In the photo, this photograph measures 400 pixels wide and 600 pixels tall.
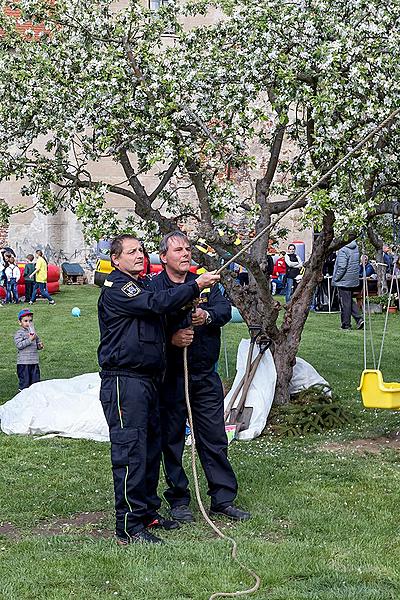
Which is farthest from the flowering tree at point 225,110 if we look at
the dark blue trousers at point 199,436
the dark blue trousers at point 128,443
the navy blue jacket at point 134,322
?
the dark blue trousers at point 128,443

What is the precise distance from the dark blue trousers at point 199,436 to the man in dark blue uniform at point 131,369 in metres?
0.48

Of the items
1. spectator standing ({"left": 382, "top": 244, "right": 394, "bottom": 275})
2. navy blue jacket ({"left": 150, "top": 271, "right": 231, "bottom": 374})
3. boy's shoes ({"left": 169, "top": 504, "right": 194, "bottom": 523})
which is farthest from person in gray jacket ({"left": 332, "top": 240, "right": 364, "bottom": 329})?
boy's shoes ({"left": 169, "top": 504, "right": 194, "bottom": 523})

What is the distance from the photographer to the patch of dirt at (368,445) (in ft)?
29.3

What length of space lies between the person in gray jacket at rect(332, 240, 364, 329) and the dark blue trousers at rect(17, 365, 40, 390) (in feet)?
25.2

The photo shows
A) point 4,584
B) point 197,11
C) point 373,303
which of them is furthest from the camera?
point 373,303

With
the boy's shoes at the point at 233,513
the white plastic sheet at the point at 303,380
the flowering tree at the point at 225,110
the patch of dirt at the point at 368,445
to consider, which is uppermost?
the flowering tree at the point at 225,110

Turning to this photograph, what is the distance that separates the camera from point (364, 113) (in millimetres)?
9258

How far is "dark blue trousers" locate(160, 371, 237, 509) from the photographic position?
6.87 m

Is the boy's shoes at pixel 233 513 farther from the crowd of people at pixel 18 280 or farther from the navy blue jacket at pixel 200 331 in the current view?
the crowd of people at pixel 18 280

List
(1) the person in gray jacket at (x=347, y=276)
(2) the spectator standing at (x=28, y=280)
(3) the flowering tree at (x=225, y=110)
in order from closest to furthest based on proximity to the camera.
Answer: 1. (3) the flowering tree at (x=225, y=110)
2. (1) the person in gray jacket at (x=347, y=276)
3. (2) the spectator standing at (x=28, y=280)

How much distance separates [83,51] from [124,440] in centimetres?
519

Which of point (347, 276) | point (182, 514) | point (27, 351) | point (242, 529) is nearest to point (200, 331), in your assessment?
point (182, 514)

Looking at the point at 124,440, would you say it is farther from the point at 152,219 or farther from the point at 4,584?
the point at 152,219

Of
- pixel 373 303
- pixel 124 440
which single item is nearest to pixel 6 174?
pixel 124 440
